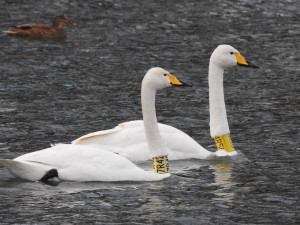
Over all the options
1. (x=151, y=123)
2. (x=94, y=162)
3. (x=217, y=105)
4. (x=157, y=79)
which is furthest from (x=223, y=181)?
(x=217, y=105)

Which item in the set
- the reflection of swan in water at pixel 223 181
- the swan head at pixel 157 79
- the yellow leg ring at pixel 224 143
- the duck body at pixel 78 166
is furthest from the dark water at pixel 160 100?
the swan head at pixel 157 79

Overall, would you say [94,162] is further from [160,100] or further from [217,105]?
[160,100]

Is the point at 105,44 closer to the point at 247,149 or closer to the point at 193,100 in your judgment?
the point at 193,100

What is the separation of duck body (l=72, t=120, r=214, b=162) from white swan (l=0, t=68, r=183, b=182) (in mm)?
1092

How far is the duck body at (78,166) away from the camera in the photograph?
40.8ft

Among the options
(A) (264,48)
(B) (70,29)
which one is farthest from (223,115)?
(B) (70,29)

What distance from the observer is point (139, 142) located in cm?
1420

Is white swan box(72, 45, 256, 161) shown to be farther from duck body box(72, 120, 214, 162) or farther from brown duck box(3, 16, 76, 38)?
brown duck box(3, 16, 76, 38)

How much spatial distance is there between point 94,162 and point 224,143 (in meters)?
2.47

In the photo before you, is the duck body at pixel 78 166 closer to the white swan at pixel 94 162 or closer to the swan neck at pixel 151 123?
the white swan at pixel 94 162

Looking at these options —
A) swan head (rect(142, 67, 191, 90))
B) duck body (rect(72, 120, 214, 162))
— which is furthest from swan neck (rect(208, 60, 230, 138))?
swan head (rect(142, 67, 191, 90))

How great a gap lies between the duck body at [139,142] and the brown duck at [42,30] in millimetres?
9246

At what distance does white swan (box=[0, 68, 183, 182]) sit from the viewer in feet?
40.8

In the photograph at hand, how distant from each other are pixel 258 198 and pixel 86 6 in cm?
1544
